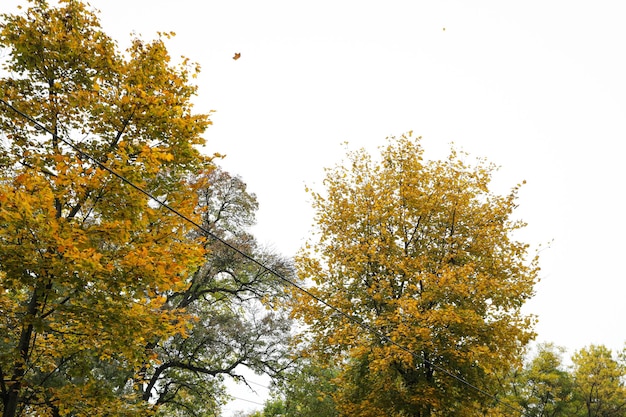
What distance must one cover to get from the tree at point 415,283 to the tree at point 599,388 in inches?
584

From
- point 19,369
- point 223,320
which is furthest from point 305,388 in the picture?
point 19,369

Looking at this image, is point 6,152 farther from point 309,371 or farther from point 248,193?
point 309,371

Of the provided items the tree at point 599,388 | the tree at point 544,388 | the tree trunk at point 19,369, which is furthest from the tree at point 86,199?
the tree at point 599,388

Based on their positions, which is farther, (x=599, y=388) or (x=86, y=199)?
(x=599, y=388)

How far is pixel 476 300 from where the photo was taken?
37.0 ft

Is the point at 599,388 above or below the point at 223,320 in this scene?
below

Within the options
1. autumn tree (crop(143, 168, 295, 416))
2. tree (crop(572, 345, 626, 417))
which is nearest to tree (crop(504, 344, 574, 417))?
tree (crop(572, 345, 626, 417))

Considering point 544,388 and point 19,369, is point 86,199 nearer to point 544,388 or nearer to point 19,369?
point 19,369

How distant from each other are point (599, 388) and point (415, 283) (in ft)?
57.4

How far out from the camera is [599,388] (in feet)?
77.2

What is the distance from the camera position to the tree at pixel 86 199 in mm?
5617

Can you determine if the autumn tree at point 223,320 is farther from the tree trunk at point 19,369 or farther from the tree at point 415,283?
the tree trunk at point 19,369

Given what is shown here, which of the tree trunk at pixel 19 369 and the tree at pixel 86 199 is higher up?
the tree at pixel 86 199

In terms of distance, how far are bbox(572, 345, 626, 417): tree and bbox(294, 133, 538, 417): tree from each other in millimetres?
14840
